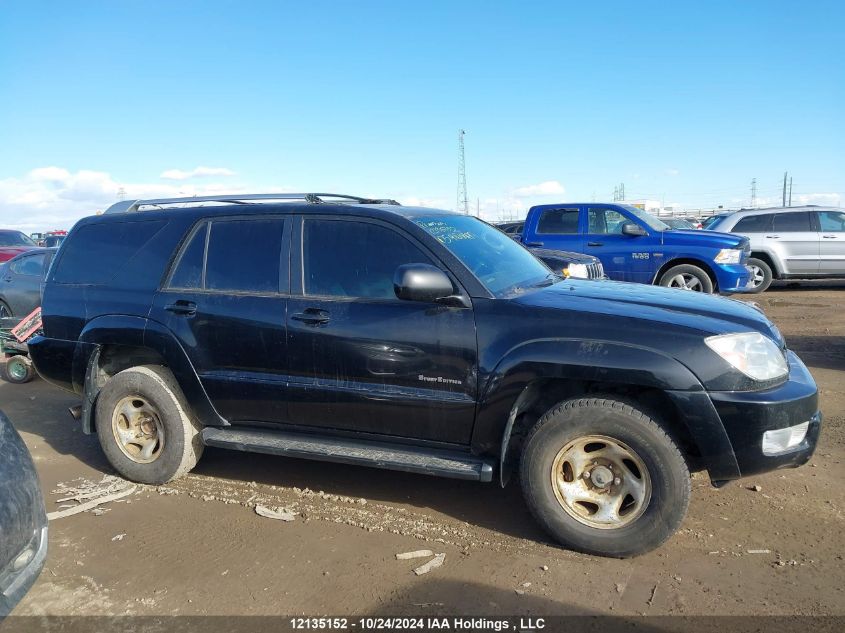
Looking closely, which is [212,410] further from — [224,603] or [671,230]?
[671,230]

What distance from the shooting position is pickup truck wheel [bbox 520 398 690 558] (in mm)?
3225

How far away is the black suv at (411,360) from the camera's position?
3.24m

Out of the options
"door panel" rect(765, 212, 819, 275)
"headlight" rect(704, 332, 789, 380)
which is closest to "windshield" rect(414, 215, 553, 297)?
"headlight" rect(704, 332, 789, 380)

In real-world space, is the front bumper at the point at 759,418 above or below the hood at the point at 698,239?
below

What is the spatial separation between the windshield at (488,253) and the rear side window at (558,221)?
6826 millimetres

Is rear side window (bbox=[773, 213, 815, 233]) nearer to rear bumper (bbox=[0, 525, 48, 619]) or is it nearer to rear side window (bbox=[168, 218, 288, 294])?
rear side window (bbox=[168, 218, 288, 294])

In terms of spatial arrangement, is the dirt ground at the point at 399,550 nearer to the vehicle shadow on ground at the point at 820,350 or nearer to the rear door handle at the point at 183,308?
the rear door handle at the point at 183,308

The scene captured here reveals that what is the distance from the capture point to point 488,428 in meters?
3.54

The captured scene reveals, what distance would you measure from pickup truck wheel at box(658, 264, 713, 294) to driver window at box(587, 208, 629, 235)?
3.53 ft

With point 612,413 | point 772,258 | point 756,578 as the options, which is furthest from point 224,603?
point 772,258

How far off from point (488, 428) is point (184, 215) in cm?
256

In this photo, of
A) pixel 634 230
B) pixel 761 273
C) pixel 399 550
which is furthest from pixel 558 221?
pixel 399 550

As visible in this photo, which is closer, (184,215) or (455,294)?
(455,294)

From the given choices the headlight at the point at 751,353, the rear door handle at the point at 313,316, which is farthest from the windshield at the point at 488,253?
the headlight at the point at 751,353
